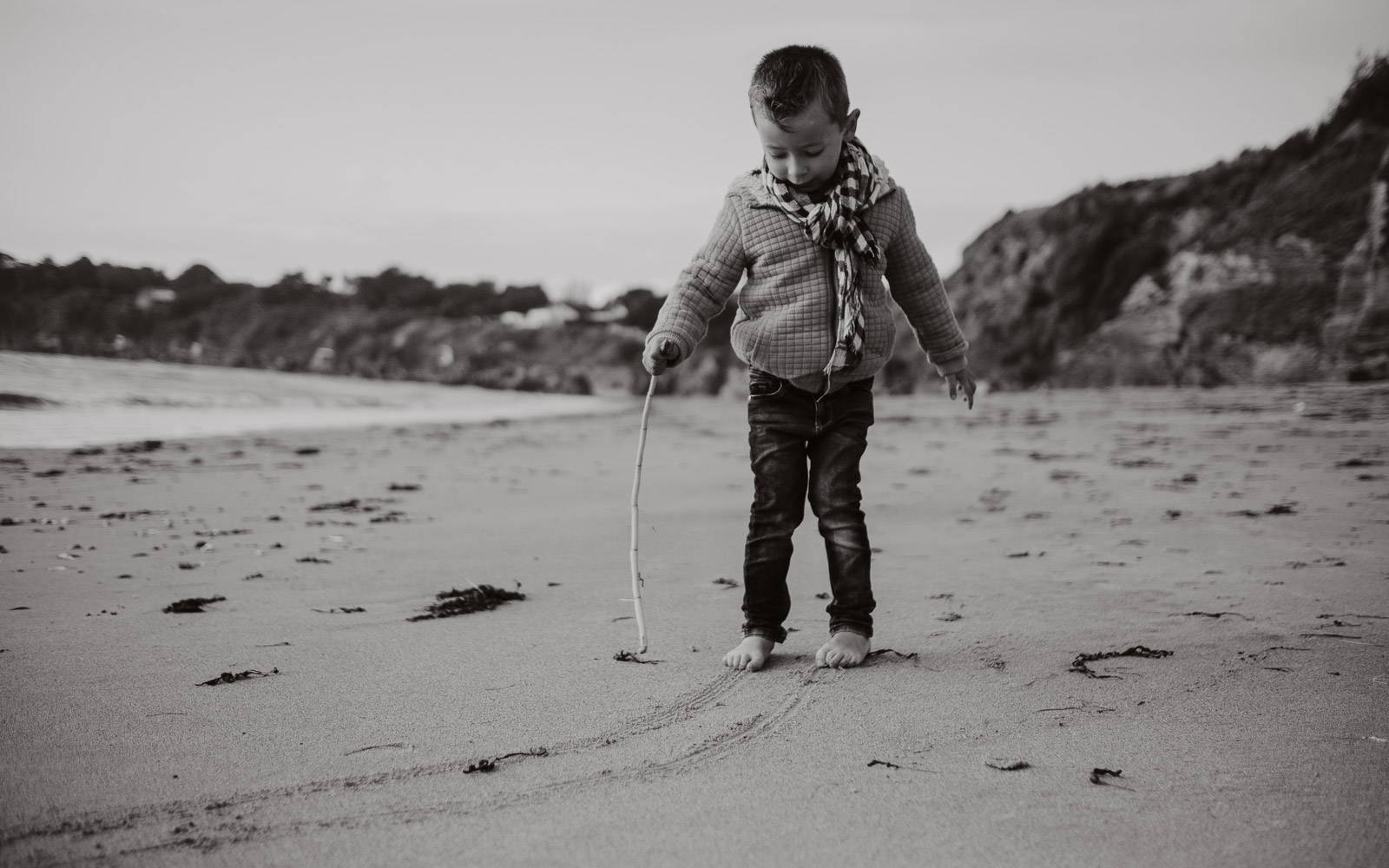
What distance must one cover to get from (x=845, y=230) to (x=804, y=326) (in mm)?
243

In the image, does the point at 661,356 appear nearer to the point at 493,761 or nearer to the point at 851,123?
the point at 851,123

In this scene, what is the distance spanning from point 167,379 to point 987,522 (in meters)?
12.7

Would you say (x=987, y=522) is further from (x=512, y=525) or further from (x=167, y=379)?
(x=167, y=379)

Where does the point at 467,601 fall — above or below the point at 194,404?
below

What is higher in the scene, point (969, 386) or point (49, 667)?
point (969, 386)

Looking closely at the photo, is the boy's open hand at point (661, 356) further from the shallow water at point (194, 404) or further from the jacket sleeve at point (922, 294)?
the shallow water at point (194, 404)

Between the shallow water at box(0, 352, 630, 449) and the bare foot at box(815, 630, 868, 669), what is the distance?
6343 millimetres

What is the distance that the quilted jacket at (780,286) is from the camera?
225 cm

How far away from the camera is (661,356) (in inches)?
89.5

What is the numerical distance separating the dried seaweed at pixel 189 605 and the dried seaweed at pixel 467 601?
0.59 metres

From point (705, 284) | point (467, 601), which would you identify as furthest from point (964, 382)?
point (467, 601)

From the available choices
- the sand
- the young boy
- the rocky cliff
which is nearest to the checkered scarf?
the young boy

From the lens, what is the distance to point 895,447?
7.02 metres

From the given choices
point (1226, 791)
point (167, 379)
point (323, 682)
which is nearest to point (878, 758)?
point (1226, 791)
